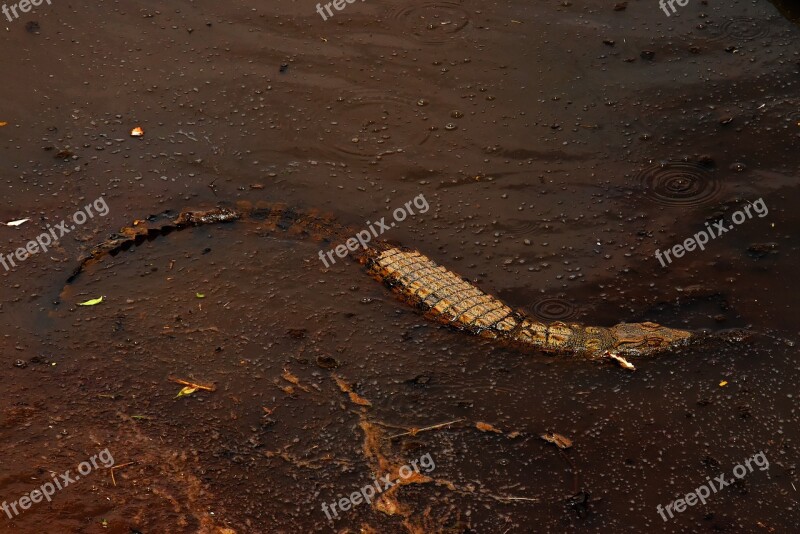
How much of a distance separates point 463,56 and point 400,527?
4.67 metres

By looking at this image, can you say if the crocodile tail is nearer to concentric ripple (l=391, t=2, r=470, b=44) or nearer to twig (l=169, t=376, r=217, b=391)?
twig (l=169, t=376, r=217, b=391)

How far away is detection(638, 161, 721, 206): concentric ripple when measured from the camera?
262 inches

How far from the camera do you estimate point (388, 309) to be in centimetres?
603

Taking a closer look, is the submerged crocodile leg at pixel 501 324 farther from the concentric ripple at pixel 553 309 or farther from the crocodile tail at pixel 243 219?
the crocodile tail at pixel 243 219

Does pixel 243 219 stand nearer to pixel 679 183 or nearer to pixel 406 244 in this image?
pixel 406 244

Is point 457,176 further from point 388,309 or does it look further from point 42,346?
point 42,346

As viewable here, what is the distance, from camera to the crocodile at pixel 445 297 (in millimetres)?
5734

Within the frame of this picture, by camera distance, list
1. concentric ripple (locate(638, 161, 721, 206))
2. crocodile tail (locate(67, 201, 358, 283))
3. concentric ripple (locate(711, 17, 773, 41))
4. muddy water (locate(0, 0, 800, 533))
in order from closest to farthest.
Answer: muddy water (locate(0, 0, 800, 533)) → crocodile tail (locate(67, 201, 358, 283)) → concentric ripple (locate(638, 161, 721, 206)) → concentric ripple (locate(711, 17, 773, 41))

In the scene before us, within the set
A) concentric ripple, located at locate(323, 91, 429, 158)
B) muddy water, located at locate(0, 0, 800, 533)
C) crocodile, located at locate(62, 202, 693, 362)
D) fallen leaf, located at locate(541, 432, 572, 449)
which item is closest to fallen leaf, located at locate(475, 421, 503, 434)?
muddy water, located at locate(0, 0, 800, 533)

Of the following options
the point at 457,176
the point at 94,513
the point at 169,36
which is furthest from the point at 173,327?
the point at 169,36

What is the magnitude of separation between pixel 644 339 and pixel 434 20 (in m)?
4.06

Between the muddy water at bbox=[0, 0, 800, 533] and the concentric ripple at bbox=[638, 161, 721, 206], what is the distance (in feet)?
0.08

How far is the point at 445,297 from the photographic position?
19.3ft

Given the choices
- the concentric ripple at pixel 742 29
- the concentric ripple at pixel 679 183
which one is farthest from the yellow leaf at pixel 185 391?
the concentric ripple at pixel 742 29
